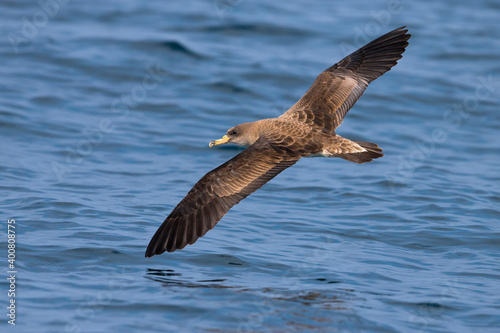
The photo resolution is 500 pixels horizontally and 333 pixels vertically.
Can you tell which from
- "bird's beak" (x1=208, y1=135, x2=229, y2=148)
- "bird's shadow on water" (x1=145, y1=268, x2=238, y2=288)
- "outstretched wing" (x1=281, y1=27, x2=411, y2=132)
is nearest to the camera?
"bird's shadow on water" (x1=145, y1=268, x2=238, y2=288)

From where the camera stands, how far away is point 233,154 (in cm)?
1177

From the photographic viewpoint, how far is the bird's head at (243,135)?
340 inches

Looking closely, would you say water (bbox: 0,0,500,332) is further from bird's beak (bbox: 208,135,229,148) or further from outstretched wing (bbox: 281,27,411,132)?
outstretched wing (bbox: 281,27,411,132)

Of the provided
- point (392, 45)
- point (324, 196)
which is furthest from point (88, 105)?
point (392, 45)

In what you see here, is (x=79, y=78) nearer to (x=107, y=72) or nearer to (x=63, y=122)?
(x=107, y=72)

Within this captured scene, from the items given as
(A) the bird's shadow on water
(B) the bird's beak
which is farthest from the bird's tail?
(A) the bird's shadow on water

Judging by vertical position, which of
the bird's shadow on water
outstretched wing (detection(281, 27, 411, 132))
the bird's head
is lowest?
the bird's shadow on water

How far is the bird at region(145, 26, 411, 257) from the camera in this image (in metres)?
7.43

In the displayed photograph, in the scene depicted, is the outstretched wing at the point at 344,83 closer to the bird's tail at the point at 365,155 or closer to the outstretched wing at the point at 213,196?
the bird's tail at the point at 365,155

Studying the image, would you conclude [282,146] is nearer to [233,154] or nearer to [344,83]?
[344,83]

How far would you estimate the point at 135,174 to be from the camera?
10500mm

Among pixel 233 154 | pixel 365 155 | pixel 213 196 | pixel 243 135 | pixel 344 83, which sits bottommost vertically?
pixel 213 196

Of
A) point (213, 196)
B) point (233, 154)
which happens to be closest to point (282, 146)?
point (213, 196)

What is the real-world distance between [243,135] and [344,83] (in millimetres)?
1568
